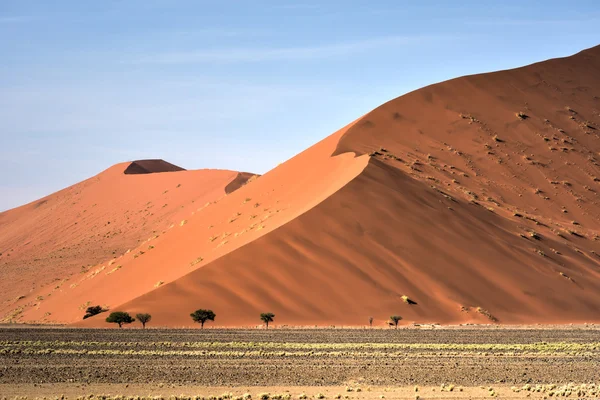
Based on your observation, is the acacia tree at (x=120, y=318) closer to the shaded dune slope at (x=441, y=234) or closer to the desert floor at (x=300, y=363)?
the shaded dune slope at (x=441, y=234)

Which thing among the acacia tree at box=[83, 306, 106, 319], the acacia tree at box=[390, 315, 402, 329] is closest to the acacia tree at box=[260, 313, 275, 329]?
the acacia tree at box=[390, 315, 402, 329]

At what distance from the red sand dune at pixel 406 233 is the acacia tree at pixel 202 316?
94 centimetres

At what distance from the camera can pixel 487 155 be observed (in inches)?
2840

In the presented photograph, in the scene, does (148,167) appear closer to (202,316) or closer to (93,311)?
(93,311)

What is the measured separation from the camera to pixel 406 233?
54.6 m

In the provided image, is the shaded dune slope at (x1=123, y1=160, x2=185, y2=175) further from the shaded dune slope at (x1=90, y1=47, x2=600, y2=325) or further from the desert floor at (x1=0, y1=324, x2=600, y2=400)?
the desert floor at (x1=0, y1=324, x2=600, y2=400)

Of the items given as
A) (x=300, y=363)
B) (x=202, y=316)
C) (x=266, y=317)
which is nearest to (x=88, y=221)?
(x=202, y=316)

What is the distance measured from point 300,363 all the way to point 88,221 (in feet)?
275

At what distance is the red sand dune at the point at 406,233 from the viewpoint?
48688 millimetres

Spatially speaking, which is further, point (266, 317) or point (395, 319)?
point (395, 319)

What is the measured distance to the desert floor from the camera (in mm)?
21797

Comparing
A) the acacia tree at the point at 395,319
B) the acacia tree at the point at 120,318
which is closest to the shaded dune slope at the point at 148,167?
the acacia tree at the point at 120,318

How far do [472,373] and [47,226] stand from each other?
93.0 meters

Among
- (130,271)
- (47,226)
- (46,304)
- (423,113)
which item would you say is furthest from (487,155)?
(47,226)
